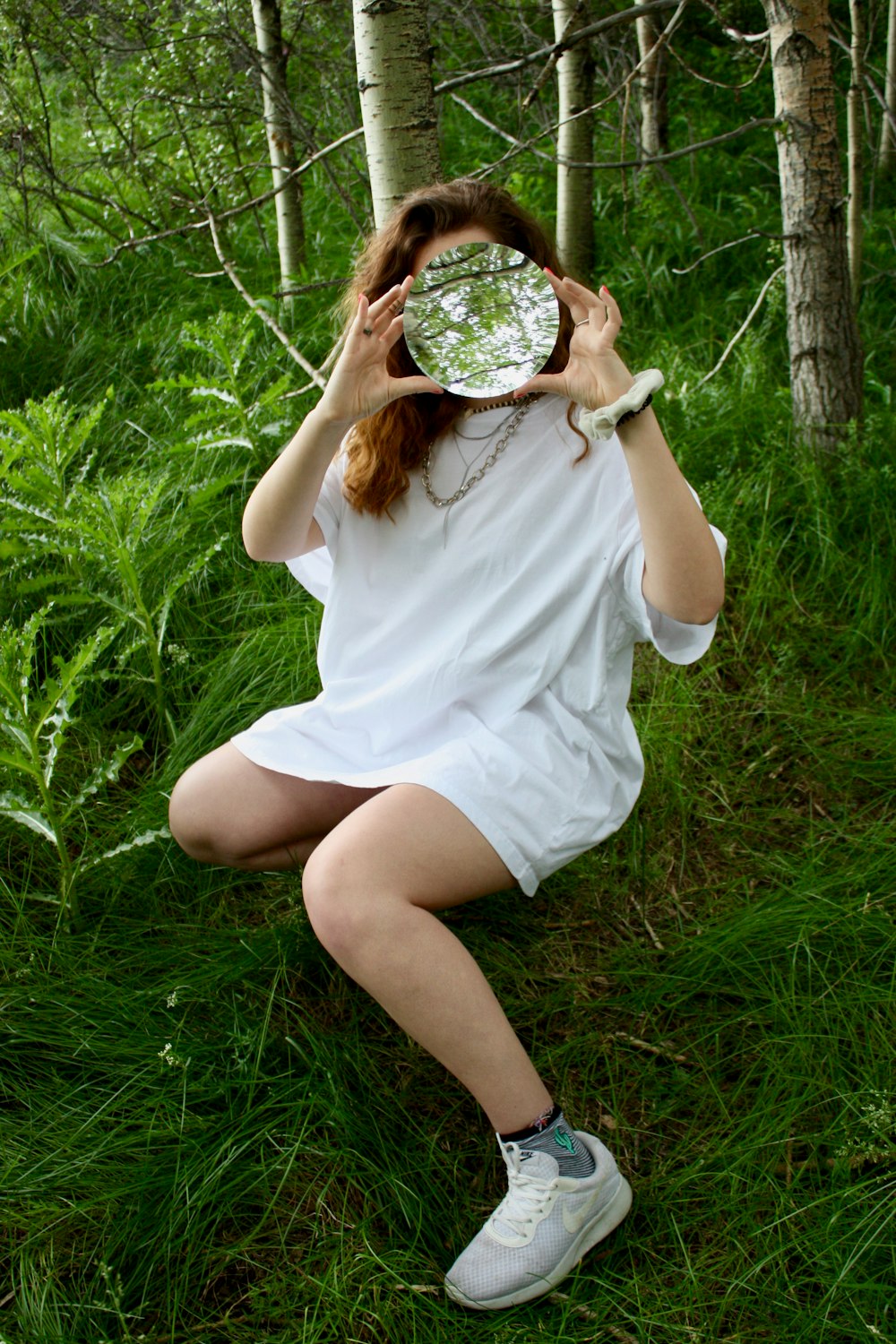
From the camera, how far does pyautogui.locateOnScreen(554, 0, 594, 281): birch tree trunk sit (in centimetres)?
366

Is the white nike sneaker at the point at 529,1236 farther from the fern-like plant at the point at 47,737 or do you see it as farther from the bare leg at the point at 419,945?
the fern-like plant at the point at 47,737

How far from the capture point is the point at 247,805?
82.0 inches

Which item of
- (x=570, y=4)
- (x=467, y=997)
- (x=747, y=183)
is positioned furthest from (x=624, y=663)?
(x=747, y=183)

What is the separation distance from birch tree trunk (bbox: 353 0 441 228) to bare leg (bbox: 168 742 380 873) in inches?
54.3

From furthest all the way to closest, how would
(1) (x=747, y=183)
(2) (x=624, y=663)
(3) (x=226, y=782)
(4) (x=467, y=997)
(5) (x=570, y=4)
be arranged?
(1) (x=747, y=183) < (5) (x=570, y=4) < (3) (x=226, y=782) < (2) (x=624, y=663) < (4) (x=467, y=997)

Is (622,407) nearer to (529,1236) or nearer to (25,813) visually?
(529,1236)

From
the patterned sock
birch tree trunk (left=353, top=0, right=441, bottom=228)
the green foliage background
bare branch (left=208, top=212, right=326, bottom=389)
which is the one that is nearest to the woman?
the patterned sock

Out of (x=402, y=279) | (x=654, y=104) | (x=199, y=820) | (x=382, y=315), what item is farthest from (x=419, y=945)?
(x=654, y=104)

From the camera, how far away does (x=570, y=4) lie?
138 inches

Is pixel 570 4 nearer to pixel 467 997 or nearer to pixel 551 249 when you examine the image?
pixel 551 249

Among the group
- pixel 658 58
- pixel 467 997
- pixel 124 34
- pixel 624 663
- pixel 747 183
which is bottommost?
pixel 467 997

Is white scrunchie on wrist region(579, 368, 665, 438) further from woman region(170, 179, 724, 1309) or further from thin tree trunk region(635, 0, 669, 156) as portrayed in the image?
thin tree trunk region(635, 0, 669, 156)

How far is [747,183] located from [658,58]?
2.27ft

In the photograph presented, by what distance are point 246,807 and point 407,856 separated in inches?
19.8
